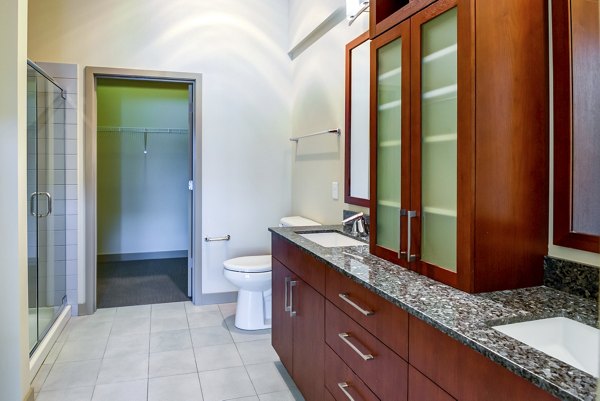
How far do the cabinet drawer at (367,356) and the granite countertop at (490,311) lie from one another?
0.19 m

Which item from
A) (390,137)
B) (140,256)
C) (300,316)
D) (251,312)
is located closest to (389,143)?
(390,137)

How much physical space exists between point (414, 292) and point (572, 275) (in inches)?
19.2

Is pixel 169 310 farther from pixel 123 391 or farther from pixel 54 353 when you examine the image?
pixel 123 391

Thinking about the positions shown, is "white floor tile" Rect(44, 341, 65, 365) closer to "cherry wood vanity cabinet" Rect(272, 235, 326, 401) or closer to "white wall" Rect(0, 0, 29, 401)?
"white wall" Rect(0, 0, 29, 401)

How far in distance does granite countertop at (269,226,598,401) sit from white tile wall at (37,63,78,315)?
263 cm

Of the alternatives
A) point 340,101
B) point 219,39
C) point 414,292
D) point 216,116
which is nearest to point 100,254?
point 216,116

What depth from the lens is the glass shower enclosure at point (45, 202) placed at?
2.72 meters

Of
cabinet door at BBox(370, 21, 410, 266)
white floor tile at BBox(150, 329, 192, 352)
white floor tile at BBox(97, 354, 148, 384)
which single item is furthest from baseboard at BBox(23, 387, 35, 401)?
cabinet door at BBox(370, 21, 410, 266)

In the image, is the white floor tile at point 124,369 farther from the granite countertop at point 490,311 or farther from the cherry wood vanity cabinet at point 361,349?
the granite countertop at point 490,311

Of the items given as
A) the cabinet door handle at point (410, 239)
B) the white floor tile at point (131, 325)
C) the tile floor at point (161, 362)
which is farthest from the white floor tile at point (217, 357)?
the cabinet door handle at point (410, 239)

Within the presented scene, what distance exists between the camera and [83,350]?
9.19 feet

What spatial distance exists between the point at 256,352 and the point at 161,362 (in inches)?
23.8

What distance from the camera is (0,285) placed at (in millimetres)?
1997

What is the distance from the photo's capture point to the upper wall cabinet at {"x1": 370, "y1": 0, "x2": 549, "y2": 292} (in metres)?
1.29
